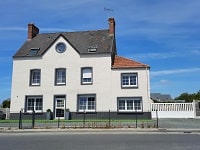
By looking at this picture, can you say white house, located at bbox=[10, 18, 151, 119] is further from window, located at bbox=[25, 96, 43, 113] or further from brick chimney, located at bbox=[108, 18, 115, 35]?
brick chimney, located at bbox=[108, 18, 115, 35]

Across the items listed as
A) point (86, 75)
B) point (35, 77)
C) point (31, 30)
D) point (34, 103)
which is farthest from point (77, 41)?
point (34, 103)

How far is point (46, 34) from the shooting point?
37281mm

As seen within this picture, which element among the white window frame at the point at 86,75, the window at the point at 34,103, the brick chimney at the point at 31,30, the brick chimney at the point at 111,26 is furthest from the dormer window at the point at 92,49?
the brick chimney at the point at 31,30

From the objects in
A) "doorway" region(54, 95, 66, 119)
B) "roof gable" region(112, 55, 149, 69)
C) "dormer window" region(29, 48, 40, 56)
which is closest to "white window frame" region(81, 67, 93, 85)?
"roof gable" region(112, 55, 149, 69)

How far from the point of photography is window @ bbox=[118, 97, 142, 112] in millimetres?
31266

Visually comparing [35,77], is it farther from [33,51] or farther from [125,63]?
[125,63]

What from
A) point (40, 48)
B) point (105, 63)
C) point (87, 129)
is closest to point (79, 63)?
point (105, 63)

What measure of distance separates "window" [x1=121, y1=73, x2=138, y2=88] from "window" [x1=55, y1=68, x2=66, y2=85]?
6.65 metres

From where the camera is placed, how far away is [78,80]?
32.5 meters

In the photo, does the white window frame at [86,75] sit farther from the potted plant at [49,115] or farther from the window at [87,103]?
the potted plant at [49,115]

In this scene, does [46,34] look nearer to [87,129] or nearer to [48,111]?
[48,111]

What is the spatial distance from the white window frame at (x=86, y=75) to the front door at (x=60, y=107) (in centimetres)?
310

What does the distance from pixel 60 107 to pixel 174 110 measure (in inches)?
491

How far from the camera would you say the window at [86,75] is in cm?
3253
